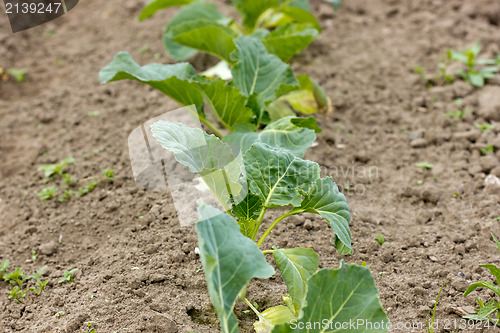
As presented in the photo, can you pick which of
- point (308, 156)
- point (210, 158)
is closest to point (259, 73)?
point (308, 156)

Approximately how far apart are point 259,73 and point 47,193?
1.27m

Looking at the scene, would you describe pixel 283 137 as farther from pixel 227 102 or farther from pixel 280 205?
pixel 280 205

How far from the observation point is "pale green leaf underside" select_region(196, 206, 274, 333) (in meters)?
1.29

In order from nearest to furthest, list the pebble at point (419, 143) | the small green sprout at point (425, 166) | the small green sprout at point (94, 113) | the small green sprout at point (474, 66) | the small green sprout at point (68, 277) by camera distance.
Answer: the small green sprout at point (68, 277)
the small green sprout at point (425, 166)
the pebble at point (419, 143)
the small green sprout at point (94, 113)
the small green sprout at point (474, 66)

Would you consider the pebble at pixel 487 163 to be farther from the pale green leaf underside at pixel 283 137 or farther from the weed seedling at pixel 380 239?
the pale green leaf underside at pixel 283 137

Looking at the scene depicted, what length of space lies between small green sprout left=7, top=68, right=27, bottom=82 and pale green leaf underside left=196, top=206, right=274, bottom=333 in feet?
8.76

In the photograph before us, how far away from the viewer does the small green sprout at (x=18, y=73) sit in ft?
11.2

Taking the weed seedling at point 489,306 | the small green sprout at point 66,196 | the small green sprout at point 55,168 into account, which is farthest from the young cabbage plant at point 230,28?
the weed seedling at point 489,306

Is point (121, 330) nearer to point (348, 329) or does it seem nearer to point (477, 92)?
point (348, 329)

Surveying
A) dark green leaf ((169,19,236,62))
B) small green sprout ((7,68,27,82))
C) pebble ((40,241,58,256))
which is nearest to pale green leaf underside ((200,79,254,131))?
dark green leaf ((169,19,236,62))

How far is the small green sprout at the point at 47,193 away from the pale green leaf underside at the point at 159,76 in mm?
693

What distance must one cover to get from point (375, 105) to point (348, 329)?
196 cm

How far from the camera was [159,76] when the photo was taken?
7.39 feet
